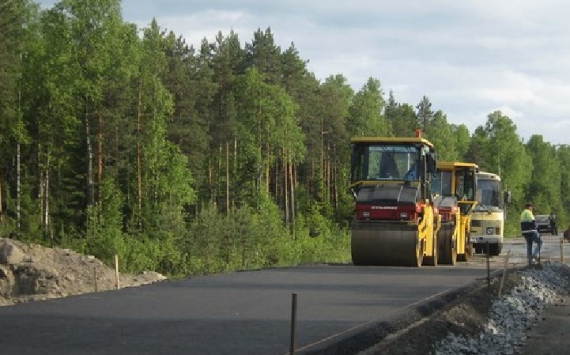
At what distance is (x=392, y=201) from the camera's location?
23625mm

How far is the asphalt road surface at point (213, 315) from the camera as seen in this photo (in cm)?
996

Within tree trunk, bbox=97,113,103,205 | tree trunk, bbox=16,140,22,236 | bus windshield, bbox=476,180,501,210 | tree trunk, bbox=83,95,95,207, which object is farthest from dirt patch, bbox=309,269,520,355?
tree trunk, bbox=97,113,103,205

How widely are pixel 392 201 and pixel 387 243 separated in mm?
1160

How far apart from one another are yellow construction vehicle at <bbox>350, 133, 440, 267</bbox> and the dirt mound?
9.49 metres

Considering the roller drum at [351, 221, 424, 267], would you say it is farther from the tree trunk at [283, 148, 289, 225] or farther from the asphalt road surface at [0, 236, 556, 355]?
the tree trunk at [283, 148, 289, 225]

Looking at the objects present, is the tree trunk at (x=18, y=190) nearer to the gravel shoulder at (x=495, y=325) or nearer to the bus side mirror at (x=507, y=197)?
the bus side mirror at (x=507, y=197)

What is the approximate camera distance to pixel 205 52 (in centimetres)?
7888

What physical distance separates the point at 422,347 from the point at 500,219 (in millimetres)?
27802

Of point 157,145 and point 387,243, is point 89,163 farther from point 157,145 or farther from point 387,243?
point 387,243

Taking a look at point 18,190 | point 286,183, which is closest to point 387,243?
point 18,190

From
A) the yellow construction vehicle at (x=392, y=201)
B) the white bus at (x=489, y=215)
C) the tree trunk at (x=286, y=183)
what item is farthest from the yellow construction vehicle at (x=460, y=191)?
the tree trunk at (x=286, y=183)

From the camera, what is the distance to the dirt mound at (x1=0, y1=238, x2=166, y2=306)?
96.9 ft

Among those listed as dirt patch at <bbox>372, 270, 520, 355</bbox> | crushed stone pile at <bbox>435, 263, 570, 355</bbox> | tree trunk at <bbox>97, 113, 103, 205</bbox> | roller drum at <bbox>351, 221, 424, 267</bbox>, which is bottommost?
crushed stone pile at <bbox>435, 263, 570, 355</bbox>

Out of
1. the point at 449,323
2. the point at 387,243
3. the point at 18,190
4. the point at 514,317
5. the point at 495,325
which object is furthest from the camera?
the point at 18,190
